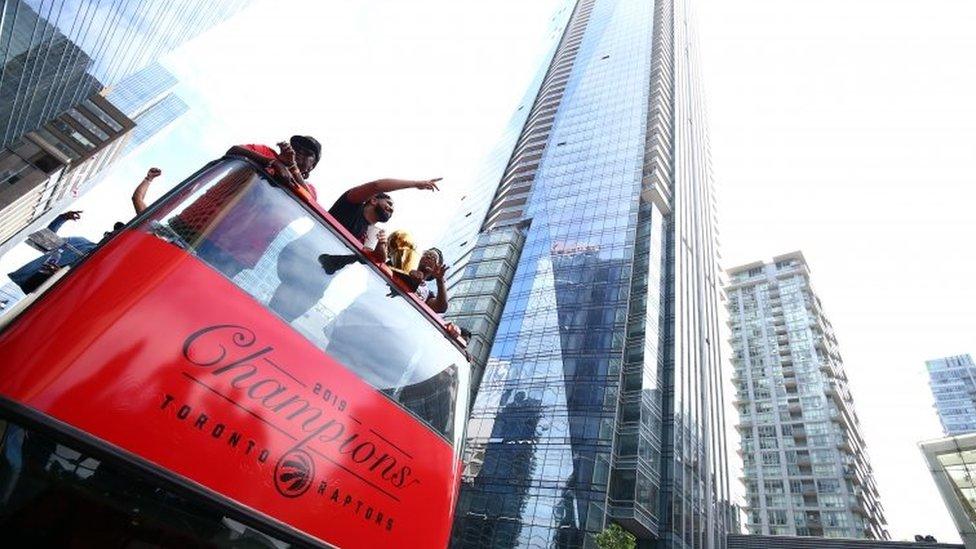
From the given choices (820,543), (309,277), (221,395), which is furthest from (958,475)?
(221,395)

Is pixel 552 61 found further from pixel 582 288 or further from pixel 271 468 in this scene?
pixel 271 468

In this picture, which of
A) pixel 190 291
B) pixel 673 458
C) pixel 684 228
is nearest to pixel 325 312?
pixel 190 291

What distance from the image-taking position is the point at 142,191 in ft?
11.0

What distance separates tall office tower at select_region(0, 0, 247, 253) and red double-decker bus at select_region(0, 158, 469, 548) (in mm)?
30528

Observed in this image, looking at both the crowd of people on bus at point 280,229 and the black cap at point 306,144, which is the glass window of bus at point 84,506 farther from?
the black cap at point 306,144

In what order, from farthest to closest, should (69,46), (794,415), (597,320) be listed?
(794,415) → (597,320) → (69,46)

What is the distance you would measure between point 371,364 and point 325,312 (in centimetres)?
40

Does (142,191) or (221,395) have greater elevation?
(142,191)

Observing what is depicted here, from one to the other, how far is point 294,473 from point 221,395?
0.45 m

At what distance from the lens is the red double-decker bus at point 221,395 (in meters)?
1.59

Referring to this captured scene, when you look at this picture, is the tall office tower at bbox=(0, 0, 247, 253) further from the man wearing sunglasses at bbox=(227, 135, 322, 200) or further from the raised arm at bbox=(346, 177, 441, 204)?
the man wearing sunglasses at bbox=(227, 135, 322, 200)

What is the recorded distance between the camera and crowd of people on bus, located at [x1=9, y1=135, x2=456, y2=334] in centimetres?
244

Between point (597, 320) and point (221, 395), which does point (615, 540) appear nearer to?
point (597, 320)

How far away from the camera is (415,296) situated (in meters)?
3.56
